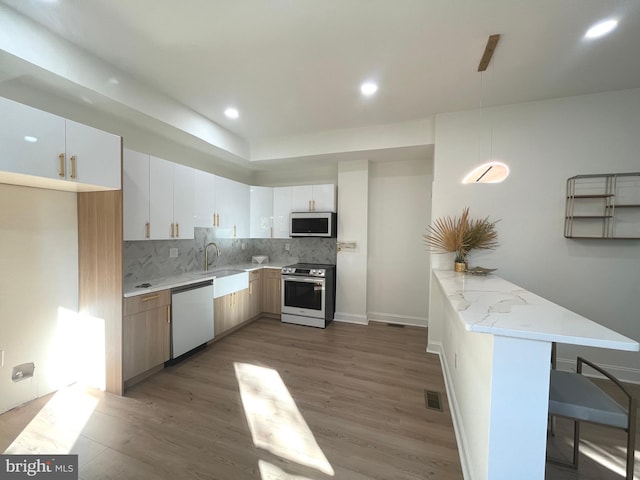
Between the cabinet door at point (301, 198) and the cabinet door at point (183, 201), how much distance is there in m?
1.64

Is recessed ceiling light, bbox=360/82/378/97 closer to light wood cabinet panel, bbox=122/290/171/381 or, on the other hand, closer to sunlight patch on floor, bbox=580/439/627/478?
light wood cabinet panel, bbox=122/290/171/381

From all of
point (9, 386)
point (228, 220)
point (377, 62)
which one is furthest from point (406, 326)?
point (9, 386)

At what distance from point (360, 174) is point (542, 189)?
2.30 m

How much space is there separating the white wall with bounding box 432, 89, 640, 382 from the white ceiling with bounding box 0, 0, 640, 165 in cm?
22

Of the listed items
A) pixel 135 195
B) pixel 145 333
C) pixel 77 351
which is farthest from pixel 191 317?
pixel 135 195

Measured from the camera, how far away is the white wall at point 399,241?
4.03m

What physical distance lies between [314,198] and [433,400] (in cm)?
316

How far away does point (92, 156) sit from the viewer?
205 cm

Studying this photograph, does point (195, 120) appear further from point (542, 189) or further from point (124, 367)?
point (542, 189)

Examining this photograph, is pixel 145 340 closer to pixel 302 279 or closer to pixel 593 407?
pixel 302 279

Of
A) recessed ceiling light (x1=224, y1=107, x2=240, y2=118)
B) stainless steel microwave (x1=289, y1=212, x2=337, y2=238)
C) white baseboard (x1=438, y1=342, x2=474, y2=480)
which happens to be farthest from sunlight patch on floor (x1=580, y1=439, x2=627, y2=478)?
recessed ceiling light (x1=224, y1=107, x2=240, y2=118)

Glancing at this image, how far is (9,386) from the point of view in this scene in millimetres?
2010

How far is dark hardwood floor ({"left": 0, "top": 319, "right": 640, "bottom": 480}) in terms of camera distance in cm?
160

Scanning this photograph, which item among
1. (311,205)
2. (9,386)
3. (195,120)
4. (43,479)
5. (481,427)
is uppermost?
(195,120)
